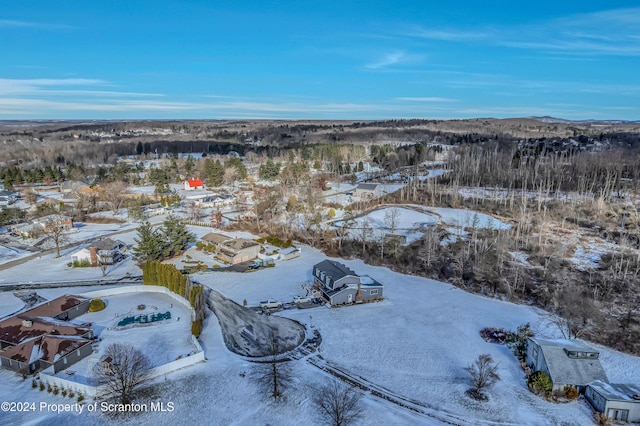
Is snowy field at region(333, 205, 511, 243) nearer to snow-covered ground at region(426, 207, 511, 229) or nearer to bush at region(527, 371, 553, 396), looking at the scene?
snow-covered ground at region(426, 207, 511, 229)

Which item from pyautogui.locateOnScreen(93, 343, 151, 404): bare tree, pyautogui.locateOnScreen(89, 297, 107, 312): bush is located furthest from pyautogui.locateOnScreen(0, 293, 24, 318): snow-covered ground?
pyautogui.locateOnScreen(93, 343, 151, 404): bare tree

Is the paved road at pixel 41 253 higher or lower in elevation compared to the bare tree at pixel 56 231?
lower

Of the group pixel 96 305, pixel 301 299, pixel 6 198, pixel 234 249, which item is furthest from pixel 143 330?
pixel 6 198

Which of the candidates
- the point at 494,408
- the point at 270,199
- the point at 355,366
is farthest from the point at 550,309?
the point at 270,199

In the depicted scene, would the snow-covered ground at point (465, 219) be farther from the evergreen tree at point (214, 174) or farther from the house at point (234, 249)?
the evergreen tree at point (214, 174)

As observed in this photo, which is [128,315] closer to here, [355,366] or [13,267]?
[355,366]

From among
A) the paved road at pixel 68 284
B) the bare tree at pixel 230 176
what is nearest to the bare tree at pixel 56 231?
the paved road at pixel 68 284
